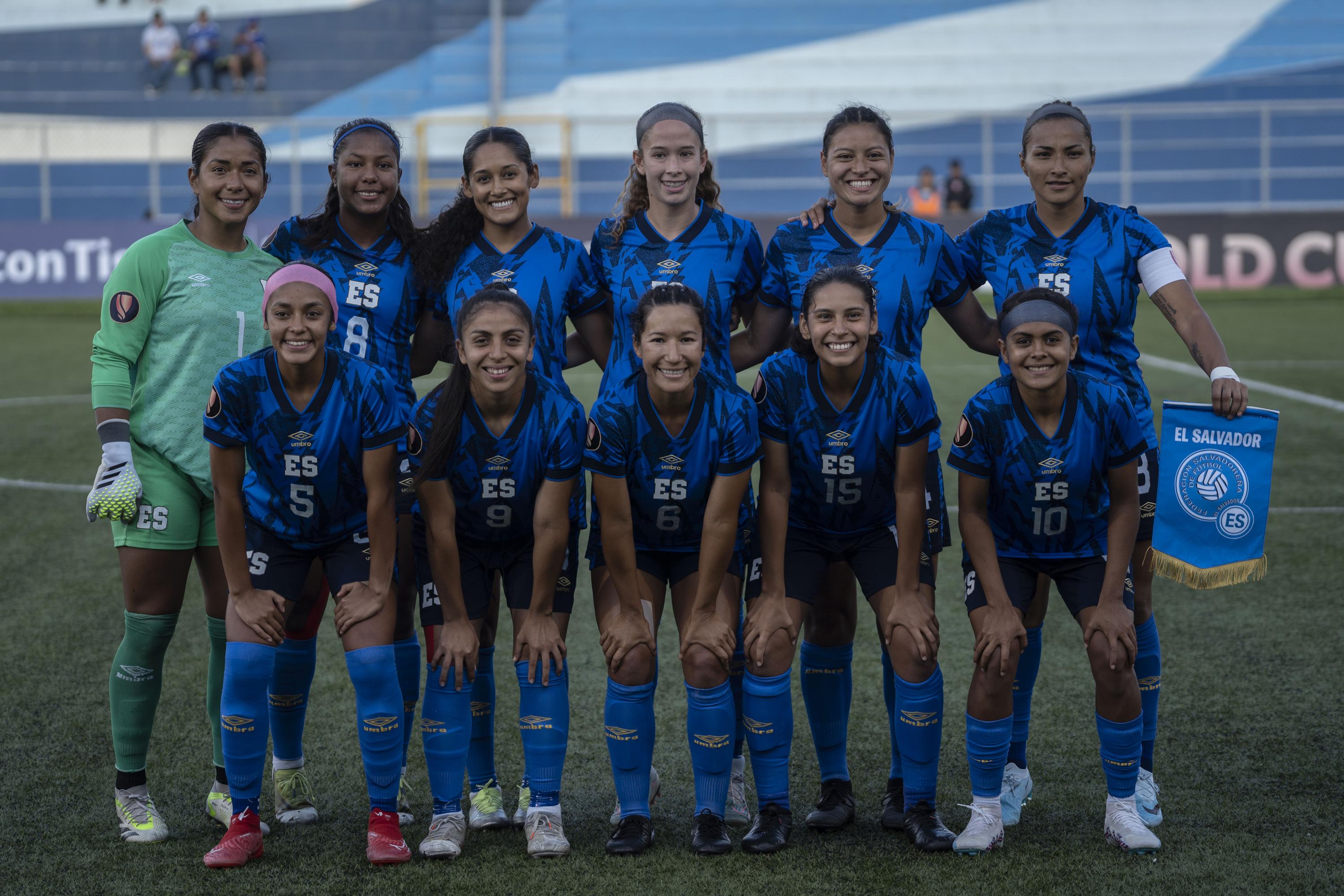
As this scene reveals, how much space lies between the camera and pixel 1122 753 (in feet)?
11.8

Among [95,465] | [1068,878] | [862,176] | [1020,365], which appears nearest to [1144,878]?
[1068,878]

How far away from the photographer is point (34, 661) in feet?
16.9

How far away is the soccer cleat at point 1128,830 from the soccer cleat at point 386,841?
186cm

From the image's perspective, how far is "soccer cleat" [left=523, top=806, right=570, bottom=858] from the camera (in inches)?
140

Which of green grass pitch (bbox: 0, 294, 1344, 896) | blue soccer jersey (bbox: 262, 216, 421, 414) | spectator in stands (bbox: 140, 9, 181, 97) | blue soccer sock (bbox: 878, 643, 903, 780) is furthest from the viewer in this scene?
spectator in stands (bbox: 140, 9, 181, 97)

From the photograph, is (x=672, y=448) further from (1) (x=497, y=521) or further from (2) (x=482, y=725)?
(2) (x=482, y=725)

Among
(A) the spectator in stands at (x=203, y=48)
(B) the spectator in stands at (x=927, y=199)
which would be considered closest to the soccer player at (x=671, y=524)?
(B) the spectator in stands at (x=927, y=199)

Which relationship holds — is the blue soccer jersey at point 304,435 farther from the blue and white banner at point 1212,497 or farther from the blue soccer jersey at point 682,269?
the blue and white banner at point 1212,497

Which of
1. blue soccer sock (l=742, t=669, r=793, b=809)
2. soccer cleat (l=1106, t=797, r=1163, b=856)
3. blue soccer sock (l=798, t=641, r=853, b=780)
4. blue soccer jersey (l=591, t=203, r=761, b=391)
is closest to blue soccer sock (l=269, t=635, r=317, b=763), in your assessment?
blue soccer jersey (l=591, t=203, r=761, b=391)

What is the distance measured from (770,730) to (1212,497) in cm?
140

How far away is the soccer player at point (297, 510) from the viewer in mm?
3510

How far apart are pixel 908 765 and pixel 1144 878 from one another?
25.5 inches

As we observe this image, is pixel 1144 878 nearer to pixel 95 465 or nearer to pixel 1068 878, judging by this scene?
pixel 1068 878

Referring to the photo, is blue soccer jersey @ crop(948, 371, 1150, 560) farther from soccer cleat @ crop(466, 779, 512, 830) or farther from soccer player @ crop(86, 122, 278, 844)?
soccer player @ crop(86, 122, 278, 844)
